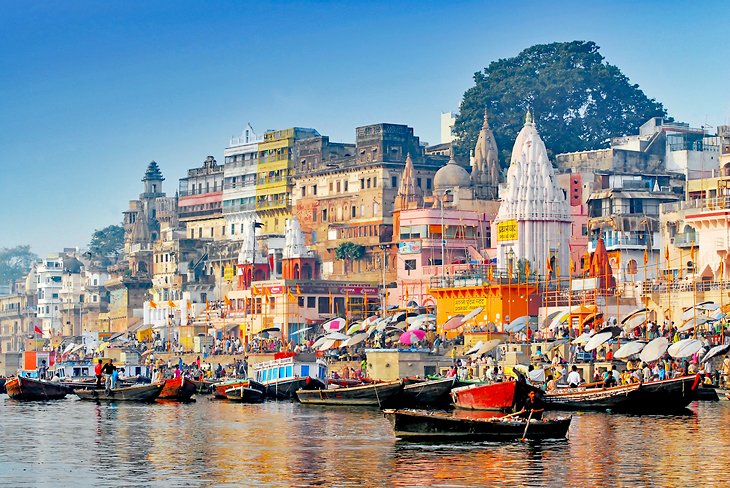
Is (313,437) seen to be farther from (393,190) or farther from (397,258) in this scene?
(393,190)

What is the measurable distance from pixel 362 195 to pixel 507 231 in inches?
887

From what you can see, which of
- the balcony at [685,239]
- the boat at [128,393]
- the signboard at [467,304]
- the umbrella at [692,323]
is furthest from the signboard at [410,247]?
the boat at [128,393]

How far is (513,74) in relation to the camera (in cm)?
11569

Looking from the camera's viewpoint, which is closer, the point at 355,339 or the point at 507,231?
the point at 355,339

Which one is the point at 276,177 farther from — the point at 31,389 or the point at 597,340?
the point at 597,340

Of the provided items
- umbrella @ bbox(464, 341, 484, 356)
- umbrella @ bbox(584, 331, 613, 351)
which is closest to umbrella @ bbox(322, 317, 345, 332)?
umbrella @ bbox(464, 341, 484, 356)

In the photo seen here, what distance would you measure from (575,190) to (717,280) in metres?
21.7

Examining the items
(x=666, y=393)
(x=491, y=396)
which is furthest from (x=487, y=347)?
(x=491, y=396)

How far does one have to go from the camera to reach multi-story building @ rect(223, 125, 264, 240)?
377 ft

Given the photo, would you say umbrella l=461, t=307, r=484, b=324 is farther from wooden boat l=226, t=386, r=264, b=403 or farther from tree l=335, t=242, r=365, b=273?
tree l=335, t=242, r=365, b=273

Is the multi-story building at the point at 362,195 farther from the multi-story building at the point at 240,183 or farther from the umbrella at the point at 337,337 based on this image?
the umbrella at the point at 337,337

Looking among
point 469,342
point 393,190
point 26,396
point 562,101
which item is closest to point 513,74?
point 562,101

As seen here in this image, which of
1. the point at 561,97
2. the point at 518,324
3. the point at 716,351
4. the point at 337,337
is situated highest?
the point at 561,97

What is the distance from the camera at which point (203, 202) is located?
122 meters
